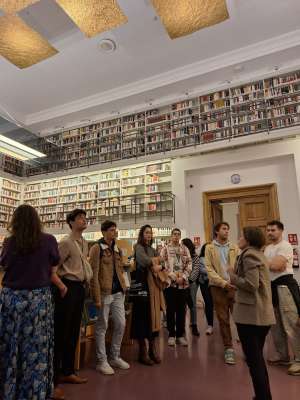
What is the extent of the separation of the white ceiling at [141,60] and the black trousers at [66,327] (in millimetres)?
5676

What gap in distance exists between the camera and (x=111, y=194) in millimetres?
8438

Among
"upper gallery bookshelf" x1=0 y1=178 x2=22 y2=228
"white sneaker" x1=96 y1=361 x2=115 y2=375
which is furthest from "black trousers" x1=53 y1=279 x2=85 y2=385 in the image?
"upper gallery bookshelf" x1=0 y1=178 x2=22 y2=228

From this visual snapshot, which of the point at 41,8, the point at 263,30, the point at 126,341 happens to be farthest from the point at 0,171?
the point at 263,30

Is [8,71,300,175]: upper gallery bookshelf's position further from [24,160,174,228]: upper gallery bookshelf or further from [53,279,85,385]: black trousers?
[53,279,85,385]: black trousers

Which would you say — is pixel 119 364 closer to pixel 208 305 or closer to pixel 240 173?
pixel 208 305

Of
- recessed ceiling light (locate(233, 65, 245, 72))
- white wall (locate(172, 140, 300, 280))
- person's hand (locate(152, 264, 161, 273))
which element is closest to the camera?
person's hand (locate(152, 264, 161, 273))

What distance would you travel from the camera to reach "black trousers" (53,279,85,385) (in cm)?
221

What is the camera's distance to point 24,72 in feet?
24.7

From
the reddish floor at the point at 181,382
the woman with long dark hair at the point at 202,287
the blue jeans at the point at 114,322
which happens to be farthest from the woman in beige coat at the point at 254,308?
the woman with long dark hair at the point at 202,287

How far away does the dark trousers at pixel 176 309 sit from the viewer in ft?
10.9

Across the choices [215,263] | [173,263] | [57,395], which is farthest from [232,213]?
[57,395]

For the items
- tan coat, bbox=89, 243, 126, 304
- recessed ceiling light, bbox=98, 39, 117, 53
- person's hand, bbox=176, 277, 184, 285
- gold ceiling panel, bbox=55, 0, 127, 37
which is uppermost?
recessed ceiling light, bbox=98, 39, 117, 53

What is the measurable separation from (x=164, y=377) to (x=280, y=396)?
0.90 meters

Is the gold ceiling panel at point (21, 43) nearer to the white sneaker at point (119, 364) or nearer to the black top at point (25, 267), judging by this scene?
the black top at point (25, 267)
